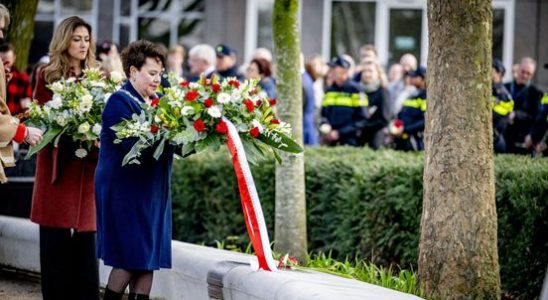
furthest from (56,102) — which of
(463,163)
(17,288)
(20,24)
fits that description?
(20,24)

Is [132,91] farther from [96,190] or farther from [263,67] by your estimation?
[263,67]

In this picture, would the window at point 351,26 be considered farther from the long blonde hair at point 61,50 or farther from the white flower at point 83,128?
the white flower at point 83,128

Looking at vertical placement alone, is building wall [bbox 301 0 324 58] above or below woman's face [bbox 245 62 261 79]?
above

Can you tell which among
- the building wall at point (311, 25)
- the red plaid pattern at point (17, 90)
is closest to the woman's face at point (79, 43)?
the red plaid pattern at point (17, 90)

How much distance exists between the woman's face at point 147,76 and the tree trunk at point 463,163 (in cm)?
178

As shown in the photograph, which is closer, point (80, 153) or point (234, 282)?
point (234, 282)

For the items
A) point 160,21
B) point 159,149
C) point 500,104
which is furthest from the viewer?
point 160,21

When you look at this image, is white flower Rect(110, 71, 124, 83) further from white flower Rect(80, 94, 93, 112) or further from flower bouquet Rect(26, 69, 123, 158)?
white flower Rect(80, 94, 93, 112)

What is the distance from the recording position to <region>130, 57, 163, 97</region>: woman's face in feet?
26.2

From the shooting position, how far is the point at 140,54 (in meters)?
8.00

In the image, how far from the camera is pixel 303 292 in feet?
23.4

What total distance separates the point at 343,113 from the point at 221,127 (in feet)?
30.9

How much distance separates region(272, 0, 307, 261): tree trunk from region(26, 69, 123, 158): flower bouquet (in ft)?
6.39

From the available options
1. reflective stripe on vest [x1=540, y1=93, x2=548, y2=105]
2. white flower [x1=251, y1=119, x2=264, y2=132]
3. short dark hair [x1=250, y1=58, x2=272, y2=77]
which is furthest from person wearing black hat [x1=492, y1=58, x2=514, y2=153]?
white flower [x1=251, y1=119, x2=264, y2=132]
